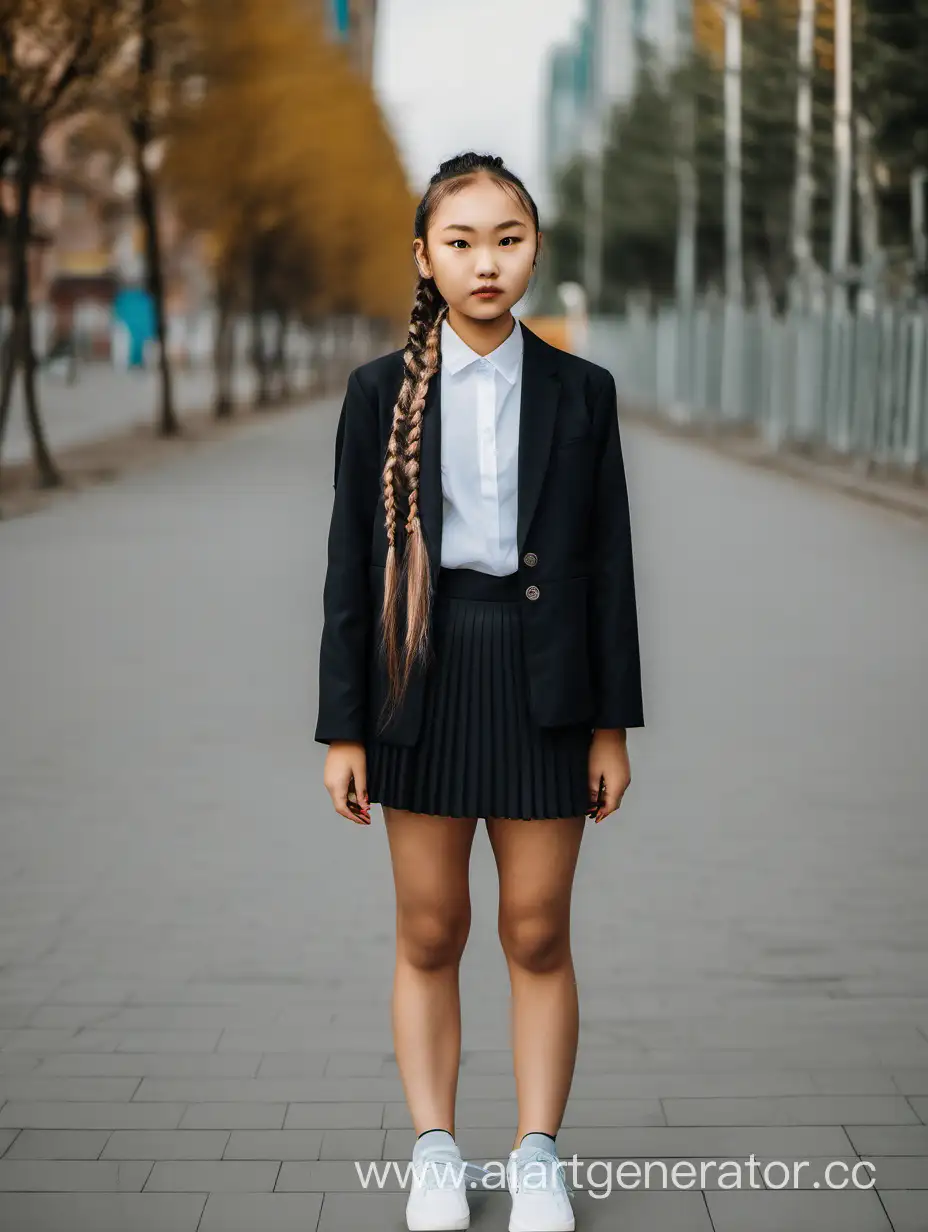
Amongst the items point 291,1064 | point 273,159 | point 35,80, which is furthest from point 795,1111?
point 273,159

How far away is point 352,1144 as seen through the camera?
462 cm

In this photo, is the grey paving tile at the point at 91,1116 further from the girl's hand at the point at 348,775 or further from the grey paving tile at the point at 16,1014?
the girl's hand at the point at 348,775

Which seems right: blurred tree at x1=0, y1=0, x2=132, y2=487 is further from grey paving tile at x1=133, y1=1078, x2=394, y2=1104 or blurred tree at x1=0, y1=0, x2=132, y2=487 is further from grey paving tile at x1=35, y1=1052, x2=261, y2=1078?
grey paving tile at x1=133, y1=1078, x2=394, y2=1104

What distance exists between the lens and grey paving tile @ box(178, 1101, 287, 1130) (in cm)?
475

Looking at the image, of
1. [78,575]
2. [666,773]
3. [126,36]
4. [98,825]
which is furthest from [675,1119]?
[126,36]

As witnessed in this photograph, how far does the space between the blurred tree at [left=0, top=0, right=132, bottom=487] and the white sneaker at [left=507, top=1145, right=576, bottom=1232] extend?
20182mm

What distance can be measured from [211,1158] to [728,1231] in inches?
39.6

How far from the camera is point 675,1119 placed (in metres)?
4.77

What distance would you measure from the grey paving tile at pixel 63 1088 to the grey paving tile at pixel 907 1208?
1.58 metres

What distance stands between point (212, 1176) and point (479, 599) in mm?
1242

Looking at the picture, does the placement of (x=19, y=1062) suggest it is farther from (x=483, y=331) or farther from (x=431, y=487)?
(x=483, y=331)

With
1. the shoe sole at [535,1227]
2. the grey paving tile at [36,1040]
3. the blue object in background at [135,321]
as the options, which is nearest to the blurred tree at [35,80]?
the grey paving tile at [36,1040]

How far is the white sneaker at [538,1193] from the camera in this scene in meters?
4.04

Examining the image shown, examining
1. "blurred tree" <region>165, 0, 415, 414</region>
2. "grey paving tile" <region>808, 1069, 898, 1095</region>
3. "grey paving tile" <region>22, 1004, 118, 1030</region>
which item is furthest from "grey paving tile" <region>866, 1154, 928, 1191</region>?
"blurred tree" <region>165, 0, 415, 414</region>
